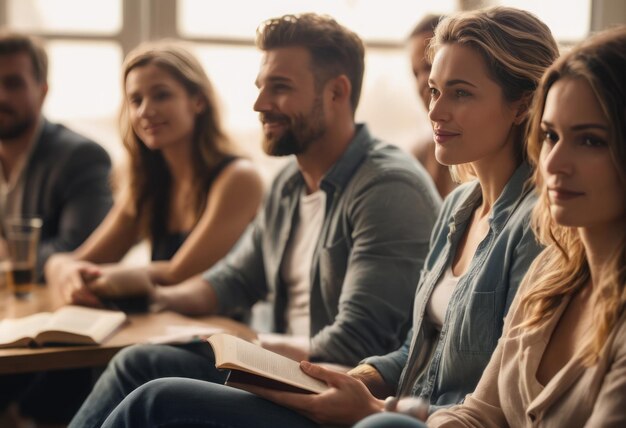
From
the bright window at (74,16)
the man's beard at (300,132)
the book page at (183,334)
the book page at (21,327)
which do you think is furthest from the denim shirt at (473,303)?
the bright window at (74,16)

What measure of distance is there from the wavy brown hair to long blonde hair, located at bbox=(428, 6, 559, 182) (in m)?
1.23

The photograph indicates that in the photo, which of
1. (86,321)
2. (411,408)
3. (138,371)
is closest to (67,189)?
(86,321)

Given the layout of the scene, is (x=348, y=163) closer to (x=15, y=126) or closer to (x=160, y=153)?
(x=160, y=153)

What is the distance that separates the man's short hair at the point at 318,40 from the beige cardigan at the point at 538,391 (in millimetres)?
1045

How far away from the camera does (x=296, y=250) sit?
2.29 meters

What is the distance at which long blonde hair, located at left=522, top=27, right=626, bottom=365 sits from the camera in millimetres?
1169

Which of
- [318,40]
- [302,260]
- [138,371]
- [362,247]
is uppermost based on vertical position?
[318,40]

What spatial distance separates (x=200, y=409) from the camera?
4.74 ft

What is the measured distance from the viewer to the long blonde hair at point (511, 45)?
157cm

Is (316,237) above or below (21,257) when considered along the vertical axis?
above

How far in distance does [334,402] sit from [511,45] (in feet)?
2.19

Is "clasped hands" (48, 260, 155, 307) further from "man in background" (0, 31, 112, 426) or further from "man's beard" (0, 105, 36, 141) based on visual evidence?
"man's beard" (0, 105, 36, 141)

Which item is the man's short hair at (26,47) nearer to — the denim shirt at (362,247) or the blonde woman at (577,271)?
the denim shirt at (362,247)

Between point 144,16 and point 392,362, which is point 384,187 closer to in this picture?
point 392,362
